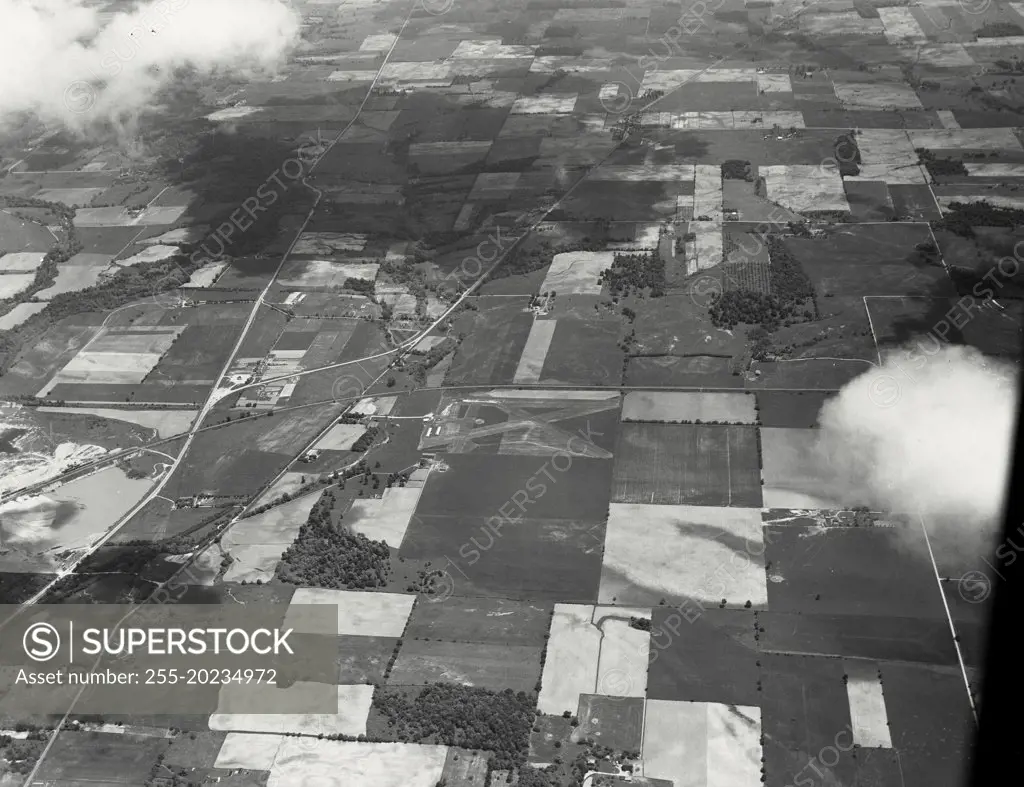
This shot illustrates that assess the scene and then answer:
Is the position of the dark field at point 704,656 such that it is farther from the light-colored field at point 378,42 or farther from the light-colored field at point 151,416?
the light-colored field at point 378,42

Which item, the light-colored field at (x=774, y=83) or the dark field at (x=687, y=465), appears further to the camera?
the light-colored field at (x=774, y=83)

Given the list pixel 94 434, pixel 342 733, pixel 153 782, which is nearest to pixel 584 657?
pixel 342 733

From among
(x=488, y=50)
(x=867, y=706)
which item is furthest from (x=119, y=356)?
(x=488, y=50)

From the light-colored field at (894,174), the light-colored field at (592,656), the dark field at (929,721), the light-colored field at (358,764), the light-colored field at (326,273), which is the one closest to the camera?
the dark field at (929,721)

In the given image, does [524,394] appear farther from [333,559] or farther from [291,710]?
[291,710]

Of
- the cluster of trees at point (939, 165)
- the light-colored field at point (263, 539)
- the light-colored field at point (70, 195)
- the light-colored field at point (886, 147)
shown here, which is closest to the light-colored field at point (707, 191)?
the light-colored field at point (886, 147)

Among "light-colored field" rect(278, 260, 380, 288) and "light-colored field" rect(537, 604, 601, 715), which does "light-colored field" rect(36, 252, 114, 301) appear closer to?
"light-colored field" rect(278, 260, 380, 288)
